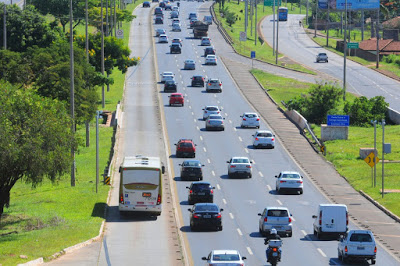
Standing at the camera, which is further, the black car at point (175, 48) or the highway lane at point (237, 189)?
the black car at point (175, 48)

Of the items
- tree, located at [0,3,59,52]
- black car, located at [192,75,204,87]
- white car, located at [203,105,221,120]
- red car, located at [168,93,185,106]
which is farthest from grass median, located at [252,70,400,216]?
tree, located at [0,3,59,52]

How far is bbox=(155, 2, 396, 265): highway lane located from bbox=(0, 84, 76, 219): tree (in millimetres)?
8218

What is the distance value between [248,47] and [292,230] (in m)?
111

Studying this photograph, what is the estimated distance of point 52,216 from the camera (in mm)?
53062

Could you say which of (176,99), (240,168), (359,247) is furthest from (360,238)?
(176,99)

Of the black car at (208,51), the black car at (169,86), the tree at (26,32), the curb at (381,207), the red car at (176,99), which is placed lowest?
the curb at (381,207)

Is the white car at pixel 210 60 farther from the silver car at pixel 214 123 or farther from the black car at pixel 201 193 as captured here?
the black car at pixel 201 193

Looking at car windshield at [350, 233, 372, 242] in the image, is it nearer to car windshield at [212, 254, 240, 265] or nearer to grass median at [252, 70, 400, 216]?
car windshield at [212, 254, 240, 265]

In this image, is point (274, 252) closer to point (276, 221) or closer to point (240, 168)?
point (276, 221)

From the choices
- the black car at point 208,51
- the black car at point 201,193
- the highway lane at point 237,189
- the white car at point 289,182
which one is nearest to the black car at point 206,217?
the highway lane at point 237,189

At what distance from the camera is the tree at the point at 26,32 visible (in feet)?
382

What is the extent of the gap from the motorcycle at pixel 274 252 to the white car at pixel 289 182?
24207 mm

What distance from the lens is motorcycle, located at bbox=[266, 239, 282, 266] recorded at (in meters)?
39.9

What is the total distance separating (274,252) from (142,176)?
15362mm
